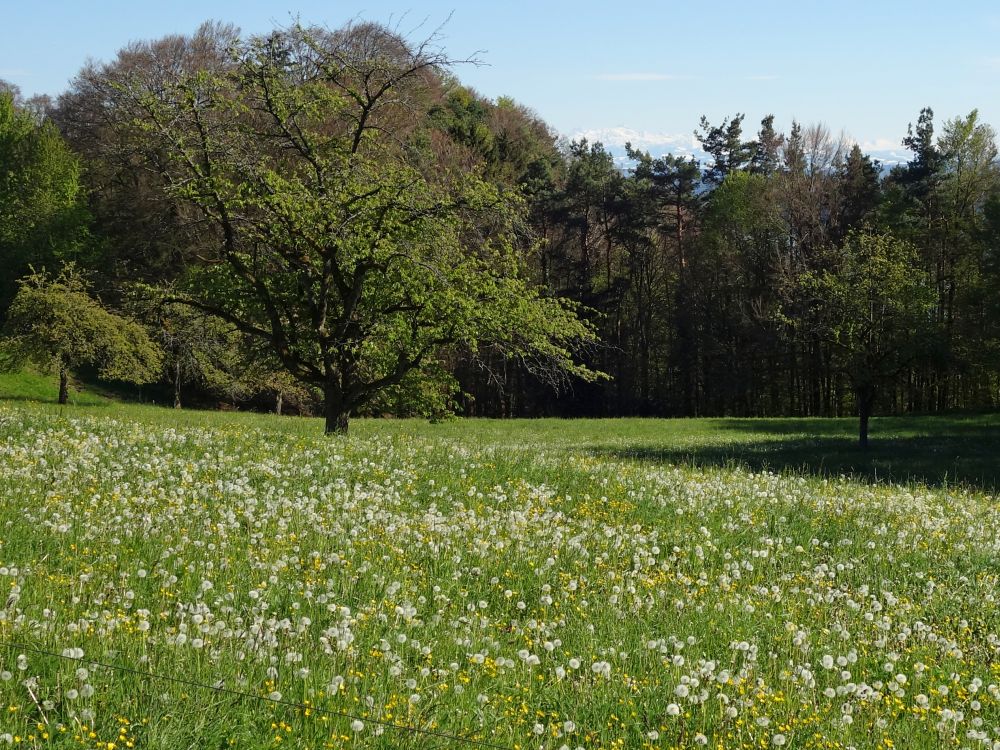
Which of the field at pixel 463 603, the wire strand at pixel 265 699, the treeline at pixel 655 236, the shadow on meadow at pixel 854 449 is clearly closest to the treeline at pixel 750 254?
the treeline at pixel 655 236

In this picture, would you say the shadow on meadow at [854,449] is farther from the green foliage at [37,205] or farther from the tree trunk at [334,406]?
the green foliage at [37,205]

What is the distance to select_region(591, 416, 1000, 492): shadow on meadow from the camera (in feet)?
84.3

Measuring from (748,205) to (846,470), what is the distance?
45201mm

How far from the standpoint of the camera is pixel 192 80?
2017 cm

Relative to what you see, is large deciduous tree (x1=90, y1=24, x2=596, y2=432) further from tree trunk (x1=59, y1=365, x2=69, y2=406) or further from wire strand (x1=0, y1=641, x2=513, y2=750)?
tree trunk (x1=59, y1=365, x2=69, y2=406)

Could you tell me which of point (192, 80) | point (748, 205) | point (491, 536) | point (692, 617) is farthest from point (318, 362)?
point (748, 205)

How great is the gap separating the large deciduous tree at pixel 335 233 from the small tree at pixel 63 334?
24.5 metres

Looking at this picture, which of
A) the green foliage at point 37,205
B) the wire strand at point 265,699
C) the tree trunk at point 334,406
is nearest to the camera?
the wire strand at point 265,699

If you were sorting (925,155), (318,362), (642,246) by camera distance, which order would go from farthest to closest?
(642,246) < (925,155) < (318,362)

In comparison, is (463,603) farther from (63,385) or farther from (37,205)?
(37,205)

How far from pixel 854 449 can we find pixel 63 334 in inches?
1449

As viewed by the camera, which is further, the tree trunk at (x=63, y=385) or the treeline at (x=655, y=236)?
the treeline at (x=655, y=236)

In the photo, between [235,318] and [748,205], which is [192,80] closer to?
[235,318]

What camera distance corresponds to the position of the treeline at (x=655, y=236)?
53.8 meters
